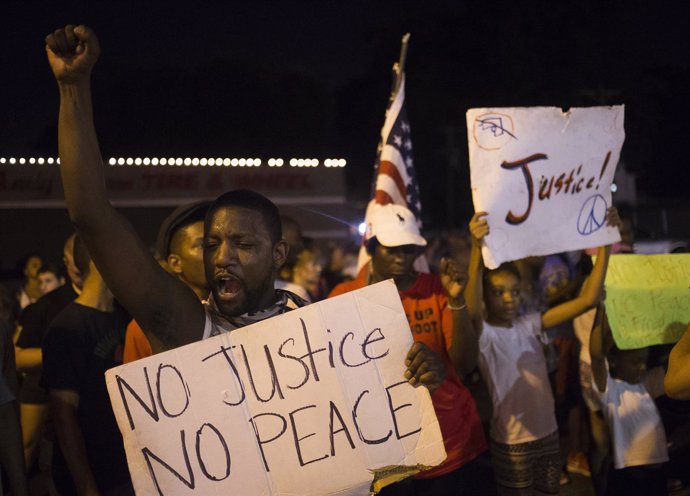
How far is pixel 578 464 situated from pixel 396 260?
11.4 feet

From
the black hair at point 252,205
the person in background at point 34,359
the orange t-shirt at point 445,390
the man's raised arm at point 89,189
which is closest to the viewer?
the man's raised arm at point 89,189

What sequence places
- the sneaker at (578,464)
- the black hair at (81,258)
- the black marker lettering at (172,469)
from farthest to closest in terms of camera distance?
the sneaker at (578,464) < the black hair at (81,258) < the black marker lettering at (172,469)

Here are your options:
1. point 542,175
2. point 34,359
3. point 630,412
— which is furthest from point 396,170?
point 34,359

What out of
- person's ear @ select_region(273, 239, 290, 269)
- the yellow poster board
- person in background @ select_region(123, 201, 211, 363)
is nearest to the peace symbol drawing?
the yellow poster board

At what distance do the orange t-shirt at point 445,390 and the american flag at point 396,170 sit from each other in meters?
2.06

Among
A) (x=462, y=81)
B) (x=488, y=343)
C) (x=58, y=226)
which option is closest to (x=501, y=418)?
(x=488, y=343)

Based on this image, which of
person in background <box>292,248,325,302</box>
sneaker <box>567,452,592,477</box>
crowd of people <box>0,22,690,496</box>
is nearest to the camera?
crowd of people <box>0,22,690,496</box>

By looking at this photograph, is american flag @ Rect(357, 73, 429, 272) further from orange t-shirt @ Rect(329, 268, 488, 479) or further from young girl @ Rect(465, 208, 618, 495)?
orange t-shirt @ Rect(329, 268, 488, 479)

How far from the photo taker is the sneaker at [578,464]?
6.62 metres

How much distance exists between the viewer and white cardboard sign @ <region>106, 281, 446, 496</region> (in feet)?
7.99

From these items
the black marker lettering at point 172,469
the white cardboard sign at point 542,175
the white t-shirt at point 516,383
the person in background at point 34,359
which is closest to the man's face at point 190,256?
the person in background at point 34,359

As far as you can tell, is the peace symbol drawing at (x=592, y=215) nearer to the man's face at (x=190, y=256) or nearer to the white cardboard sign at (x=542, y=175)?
the white cardboard sign at (x=542, y=175)

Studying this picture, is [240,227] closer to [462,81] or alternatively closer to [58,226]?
[58,226]

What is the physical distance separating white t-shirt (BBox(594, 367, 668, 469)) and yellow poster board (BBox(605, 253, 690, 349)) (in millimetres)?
366
